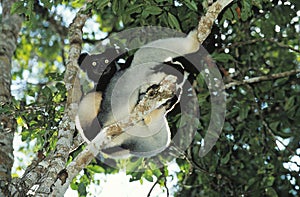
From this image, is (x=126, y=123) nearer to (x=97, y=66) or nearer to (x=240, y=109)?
(x=97, y=66)

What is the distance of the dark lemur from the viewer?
129 inches

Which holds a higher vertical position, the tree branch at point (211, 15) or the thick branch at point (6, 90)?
the tree branch at point (211, 15)

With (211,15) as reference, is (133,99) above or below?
below

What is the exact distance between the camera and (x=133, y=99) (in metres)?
3.39

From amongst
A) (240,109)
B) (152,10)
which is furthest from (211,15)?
(240,109)

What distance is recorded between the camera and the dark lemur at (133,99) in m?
3.27

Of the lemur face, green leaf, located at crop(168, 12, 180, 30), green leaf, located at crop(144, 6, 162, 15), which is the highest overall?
green leaf, located at crop(144, 6, 162, 15)

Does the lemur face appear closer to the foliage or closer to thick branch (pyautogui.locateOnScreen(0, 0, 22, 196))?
the foliage

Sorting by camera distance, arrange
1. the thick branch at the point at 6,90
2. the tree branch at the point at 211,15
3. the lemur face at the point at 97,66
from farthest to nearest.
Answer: the lemur face at the point at 97,66 → the thick branch at the point at 6,90 → the tree branch at the point at 211,15

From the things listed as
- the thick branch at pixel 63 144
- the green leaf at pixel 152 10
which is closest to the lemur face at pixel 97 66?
the thick branch at pixel 63 144

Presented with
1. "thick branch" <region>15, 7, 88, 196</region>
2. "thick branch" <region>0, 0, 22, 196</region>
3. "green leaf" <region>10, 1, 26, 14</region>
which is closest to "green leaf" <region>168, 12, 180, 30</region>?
"thick branch" <region>15, 7, 88, 196</region>

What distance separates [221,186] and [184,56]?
5.22 ft

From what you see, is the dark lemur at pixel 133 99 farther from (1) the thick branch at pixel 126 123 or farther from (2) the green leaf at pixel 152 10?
(1) the thick branch at pixel 126 123

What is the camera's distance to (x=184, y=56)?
3.34 metres
